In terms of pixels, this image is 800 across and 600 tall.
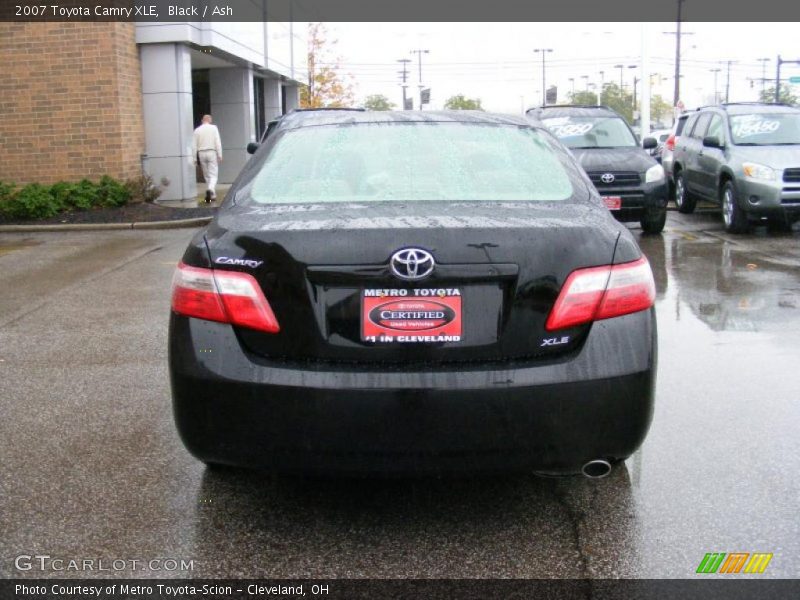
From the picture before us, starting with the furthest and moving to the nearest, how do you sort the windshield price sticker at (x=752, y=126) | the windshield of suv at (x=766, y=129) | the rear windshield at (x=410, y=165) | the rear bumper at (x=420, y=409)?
the windshield price sticker at (x=752, y=126), the windshield of suv at (x=766, y=129), the rear windshield at (x=410, y=165), the rear bumper at (x=420, y=409)

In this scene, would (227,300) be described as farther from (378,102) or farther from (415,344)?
(378,102)

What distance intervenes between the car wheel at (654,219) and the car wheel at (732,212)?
0.97 meters

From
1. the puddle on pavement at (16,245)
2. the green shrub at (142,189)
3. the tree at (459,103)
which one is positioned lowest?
the puddle on pavement at (16,245)

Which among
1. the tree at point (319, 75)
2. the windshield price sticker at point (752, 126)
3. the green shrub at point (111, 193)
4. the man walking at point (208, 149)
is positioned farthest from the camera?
the tree at point (319, 75)

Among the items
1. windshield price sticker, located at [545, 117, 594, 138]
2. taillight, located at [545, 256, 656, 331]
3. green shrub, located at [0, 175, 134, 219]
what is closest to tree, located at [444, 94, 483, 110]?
green shrub, located at [0, 175, 134, 219]

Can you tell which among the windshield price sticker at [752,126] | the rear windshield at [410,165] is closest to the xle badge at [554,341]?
the rear windshield at [410,165]

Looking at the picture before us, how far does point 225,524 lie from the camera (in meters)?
3.57

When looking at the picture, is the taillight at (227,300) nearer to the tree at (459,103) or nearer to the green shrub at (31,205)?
the green shrub at (31,205)

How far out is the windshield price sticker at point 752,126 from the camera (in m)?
13.5

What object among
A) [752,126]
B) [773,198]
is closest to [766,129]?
[752,126]

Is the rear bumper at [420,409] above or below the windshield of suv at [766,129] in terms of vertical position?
below

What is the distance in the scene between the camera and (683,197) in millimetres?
16062

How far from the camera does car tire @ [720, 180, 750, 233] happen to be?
12883mm

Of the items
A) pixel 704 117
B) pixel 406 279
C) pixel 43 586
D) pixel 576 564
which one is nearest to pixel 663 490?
pixel 576 564
